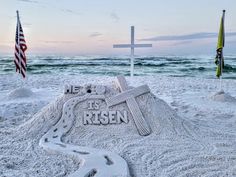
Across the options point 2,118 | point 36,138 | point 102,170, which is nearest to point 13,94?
point 2,118

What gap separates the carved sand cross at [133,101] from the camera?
5441 millimetres

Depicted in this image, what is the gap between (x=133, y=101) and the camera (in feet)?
18.7

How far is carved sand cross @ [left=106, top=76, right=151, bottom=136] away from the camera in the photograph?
17.9 feet

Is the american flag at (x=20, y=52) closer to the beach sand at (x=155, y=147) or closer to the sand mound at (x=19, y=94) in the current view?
the sand mound at (x=19, y=94)

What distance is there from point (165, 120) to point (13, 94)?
5.95 m

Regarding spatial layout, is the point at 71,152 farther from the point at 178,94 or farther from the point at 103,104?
the point at 178,94

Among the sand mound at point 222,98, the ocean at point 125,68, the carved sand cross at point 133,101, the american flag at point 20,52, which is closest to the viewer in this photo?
the carved sand cross at point 133,101

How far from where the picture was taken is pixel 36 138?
5398mm

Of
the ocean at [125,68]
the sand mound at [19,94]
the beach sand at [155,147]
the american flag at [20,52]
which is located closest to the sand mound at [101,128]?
the beach sand at [155,147]

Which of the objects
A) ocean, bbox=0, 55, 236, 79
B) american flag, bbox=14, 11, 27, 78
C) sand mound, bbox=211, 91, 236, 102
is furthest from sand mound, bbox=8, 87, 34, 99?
ocean, bbox=0, 55, 236, 79

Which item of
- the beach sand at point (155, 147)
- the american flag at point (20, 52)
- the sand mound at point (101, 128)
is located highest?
the american flag at point (20, 52)

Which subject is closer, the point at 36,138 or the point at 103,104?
the point at 36,138

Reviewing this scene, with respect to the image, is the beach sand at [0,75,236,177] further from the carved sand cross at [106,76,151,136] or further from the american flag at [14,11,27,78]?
the american flag at [14,11,27,78]

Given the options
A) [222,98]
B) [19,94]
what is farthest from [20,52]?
[222,98]
